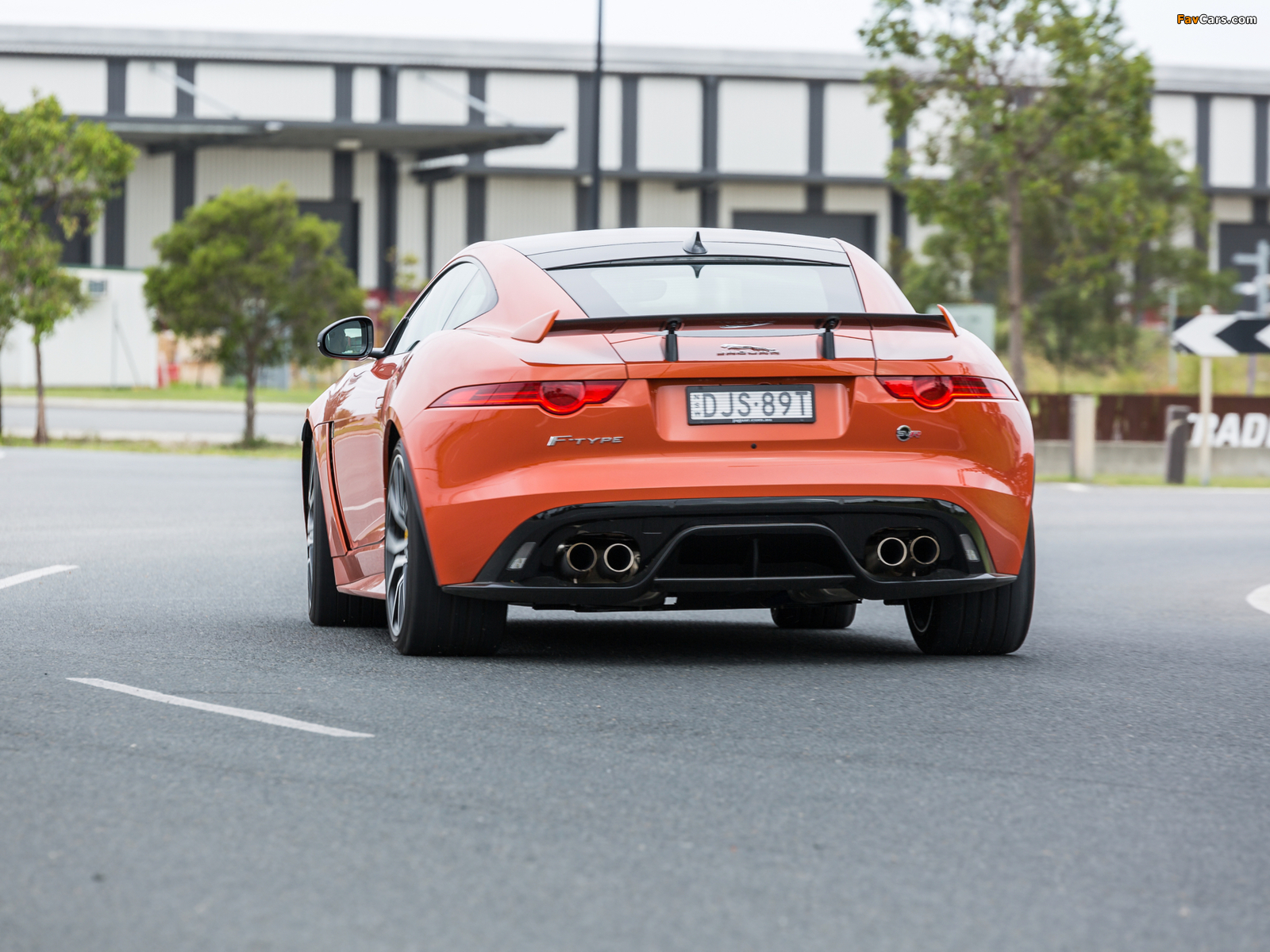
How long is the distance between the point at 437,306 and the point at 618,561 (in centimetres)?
172

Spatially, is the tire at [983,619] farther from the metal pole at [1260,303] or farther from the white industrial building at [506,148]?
the white industrial building at [506,148]

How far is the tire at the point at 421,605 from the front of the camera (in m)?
6.35

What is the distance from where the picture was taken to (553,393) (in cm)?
606

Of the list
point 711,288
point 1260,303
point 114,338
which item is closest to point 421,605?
point 711,288

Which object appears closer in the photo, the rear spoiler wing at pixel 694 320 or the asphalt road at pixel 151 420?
the rear spoiler wing at pixel 694 320

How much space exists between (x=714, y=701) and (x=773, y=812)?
151 cm

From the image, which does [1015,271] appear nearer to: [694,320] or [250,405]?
[250,405]

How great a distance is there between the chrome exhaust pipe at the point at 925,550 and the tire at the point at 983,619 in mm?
432

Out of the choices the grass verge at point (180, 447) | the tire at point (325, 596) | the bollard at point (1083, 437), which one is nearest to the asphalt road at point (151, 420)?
the grass verge at point (180, 447)

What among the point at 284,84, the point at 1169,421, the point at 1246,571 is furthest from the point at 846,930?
the point at 284,84

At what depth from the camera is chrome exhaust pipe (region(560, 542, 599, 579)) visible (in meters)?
6.15

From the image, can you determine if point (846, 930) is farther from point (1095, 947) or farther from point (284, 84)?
point (284, 84)

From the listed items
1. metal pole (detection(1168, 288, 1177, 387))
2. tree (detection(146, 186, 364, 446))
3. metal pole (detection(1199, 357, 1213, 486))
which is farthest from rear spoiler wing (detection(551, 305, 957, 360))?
metal pole (detection(1168, 288, 1177, 387))

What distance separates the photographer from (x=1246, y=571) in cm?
1157
